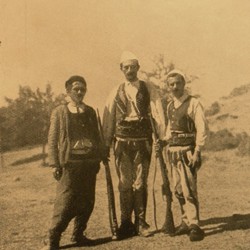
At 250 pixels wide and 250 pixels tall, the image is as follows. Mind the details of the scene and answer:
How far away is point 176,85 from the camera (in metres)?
5.25

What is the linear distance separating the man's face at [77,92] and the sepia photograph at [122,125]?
0.01m

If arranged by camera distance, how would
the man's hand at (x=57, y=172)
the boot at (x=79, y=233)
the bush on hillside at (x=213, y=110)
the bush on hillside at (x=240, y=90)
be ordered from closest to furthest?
the man's hand at (x=57, y=172) < the boot at (x=79, y=233) < the bush on hillside at (x=213, y=110) < the bush on hillside at (x=240, y=90)

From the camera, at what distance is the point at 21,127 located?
1207 cm

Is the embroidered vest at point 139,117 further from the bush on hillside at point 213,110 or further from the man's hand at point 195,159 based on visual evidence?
the bush on hillside at point 213,110

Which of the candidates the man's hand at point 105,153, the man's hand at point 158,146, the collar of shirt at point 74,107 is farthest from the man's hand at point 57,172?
the man's hand at point 158,146

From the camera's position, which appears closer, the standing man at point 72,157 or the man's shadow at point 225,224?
the standing man at point 72,157

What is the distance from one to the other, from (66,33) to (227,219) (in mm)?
3281

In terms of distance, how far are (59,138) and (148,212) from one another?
1939 mm

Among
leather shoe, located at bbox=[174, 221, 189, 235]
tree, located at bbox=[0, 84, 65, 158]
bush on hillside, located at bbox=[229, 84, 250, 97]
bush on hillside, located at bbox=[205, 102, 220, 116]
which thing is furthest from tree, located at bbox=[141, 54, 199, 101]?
bush on hillside, located at bbox=[229, 84, 250, 97]

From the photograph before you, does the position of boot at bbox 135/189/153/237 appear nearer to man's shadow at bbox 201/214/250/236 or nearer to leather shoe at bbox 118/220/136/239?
leather shoe at bbox 118/220/136/239

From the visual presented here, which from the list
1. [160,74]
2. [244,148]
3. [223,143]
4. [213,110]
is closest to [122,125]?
[160,74]

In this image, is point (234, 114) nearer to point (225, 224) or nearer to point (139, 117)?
point (225, 224)

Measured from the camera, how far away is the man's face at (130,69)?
5281 mm

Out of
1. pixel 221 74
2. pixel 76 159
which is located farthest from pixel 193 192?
pixel 221 74
